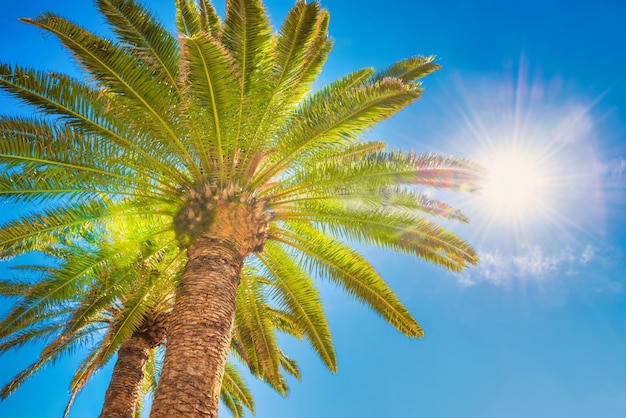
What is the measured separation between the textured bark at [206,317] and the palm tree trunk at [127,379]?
392 centimetres

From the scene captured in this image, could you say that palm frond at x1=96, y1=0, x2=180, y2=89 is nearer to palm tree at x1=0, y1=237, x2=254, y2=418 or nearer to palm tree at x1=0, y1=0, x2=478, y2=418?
palm tree at x1=0, y1=0, x2=478, y2=418

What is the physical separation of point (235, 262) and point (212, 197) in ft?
3.89

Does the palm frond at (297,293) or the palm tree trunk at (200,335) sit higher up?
the palm frond at (297,293)

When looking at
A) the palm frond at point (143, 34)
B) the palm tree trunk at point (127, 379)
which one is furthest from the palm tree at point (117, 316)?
the palm frond at point (143, 34)

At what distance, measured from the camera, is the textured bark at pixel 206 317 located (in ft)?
17.6

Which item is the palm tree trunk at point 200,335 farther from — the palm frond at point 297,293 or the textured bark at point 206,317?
the palm frond at point 297,293

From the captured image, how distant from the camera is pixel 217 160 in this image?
7723 mm

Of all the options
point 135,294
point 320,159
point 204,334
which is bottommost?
point 204,334

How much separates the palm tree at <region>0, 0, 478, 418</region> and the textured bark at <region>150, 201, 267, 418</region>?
0.07 feet

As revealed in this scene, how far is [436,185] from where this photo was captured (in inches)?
310

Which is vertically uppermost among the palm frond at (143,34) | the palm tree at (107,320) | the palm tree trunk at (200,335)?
the palm frond at (143,34)

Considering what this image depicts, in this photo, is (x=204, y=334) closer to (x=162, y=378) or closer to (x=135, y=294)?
(x=162, y=378)

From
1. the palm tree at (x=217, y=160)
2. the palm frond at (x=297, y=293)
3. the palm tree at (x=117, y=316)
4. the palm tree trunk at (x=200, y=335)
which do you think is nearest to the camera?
the palm tree trunk at (x=200, y=335)

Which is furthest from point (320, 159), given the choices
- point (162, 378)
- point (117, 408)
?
point (117, 408)
